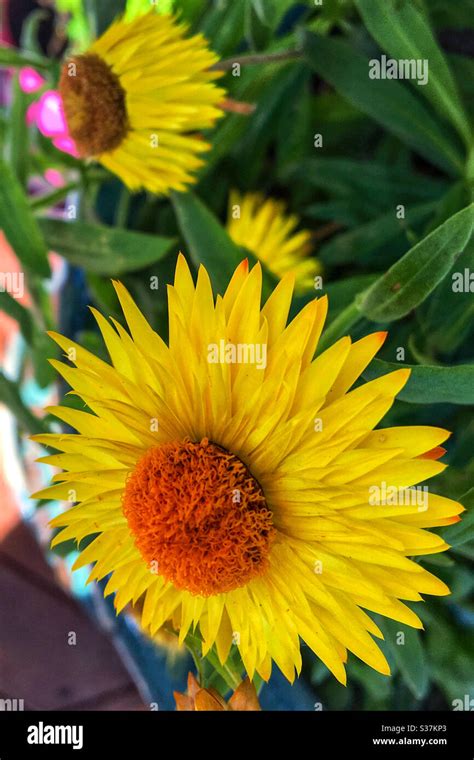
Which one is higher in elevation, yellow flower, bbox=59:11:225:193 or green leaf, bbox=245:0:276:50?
green leaf, bbox=245:0:276:50

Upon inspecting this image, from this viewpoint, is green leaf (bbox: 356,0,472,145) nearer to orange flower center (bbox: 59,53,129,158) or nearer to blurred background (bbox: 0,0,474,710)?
blurred background (bbox: 0,0,474,710)

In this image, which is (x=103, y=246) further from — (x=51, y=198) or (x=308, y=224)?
(x=308, y=224)

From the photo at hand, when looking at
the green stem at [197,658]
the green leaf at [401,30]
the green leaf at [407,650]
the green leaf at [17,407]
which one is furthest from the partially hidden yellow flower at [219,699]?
the green leaf at [401,30]

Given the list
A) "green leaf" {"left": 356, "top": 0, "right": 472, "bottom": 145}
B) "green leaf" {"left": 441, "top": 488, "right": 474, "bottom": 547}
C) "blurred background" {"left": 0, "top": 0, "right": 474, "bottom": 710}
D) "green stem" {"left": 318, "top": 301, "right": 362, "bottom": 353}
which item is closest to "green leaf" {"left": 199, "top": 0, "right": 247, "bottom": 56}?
"blurred background" {"left": 0, "top": 0, "right": 474, "bottom": 710}

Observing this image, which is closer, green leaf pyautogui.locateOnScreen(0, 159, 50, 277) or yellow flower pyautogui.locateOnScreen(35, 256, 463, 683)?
yellow flower pyautogui.locateOnScreen(35, 256, 463, 683)

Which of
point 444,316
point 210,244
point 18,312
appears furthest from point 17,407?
point 444,316
